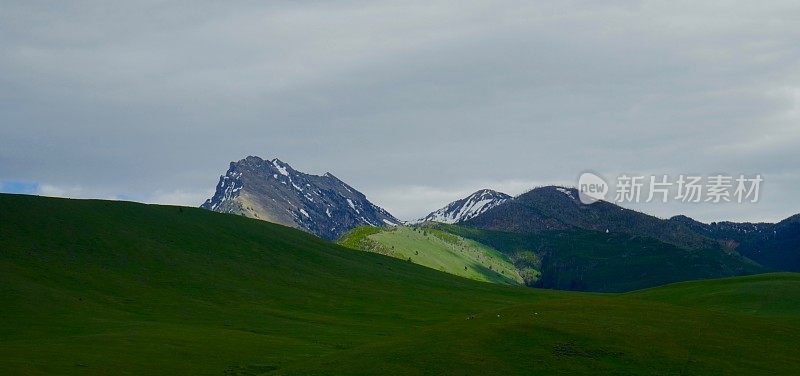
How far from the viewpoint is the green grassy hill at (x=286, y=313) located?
238ft

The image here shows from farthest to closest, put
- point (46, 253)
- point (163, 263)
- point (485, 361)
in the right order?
point (163, 263) → point (46, 253) → point (485, 361)

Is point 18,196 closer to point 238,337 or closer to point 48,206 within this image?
point 48,206

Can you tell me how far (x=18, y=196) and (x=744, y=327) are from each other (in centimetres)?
12719

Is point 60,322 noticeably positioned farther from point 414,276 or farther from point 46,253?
point 414,276

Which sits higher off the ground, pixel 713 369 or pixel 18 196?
pixel 18 196

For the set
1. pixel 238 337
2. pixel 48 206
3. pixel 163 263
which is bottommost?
pixel 238 337

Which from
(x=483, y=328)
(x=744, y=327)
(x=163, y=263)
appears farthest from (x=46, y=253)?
(x=744, y=327)

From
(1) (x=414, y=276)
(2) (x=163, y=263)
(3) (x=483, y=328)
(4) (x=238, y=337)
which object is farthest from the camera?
(1) (x=414, y=276)

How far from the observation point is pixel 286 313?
125 meters

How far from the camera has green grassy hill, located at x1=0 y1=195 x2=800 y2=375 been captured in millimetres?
72625

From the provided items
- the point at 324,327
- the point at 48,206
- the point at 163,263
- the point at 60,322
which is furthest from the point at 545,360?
the point at 48,206

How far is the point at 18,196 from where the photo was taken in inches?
6142

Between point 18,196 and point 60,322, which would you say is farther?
point 18,196

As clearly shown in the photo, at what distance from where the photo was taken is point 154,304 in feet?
389
